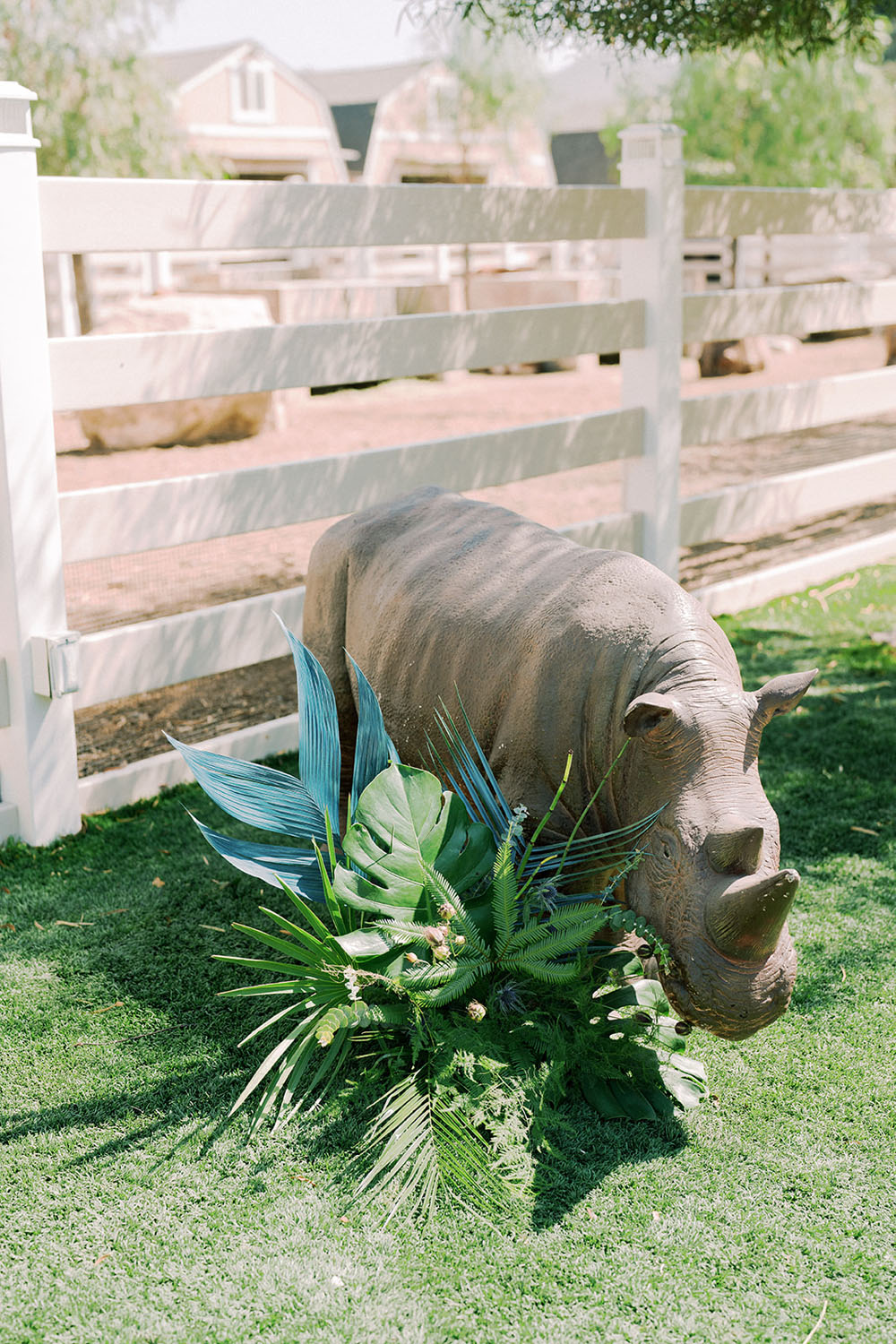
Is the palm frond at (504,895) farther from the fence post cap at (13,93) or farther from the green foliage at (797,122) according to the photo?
the green foliage at (797,122)

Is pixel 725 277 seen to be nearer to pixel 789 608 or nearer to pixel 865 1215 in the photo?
pixel 789 608

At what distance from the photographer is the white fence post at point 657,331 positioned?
6.22 m

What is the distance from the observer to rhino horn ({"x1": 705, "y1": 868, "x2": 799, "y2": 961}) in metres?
2.36

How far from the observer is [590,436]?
6.09 metres

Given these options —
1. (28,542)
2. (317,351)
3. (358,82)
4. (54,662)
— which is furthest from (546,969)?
(358,82)

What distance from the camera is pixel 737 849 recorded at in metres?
2.48

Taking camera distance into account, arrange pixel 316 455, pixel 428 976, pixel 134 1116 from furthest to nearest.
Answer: pixel 316 455, pixel 134 1116, pixel 428 976

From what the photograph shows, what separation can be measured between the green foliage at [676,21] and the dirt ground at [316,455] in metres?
2.55

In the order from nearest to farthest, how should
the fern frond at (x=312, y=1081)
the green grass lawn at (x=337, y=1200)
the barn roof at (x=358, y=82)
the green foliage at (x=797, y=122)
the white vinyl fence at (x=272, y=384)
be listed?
1. the green grass lawn at (x=337, y=1200)
2. the fern frond at (x=312, y=1081)
3. the white vinyl fence at (x=272, y=384)
4. the green foliage at (x=797, y=122)
5. the barn roof at (x=358, y=82)

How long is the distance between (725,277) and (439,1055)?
21.0 metres

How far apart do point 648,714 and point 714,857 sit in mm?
340

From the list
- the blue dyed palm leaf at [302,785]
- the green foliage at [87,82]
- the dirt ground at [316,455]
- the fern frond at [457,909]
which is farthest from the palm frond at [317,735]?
the green foliage at [87,82]

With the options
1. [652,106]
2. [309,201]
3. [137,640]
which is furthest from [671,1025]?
[652,106]

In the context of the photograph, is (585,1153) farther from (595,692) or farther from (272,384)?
(272,384)
